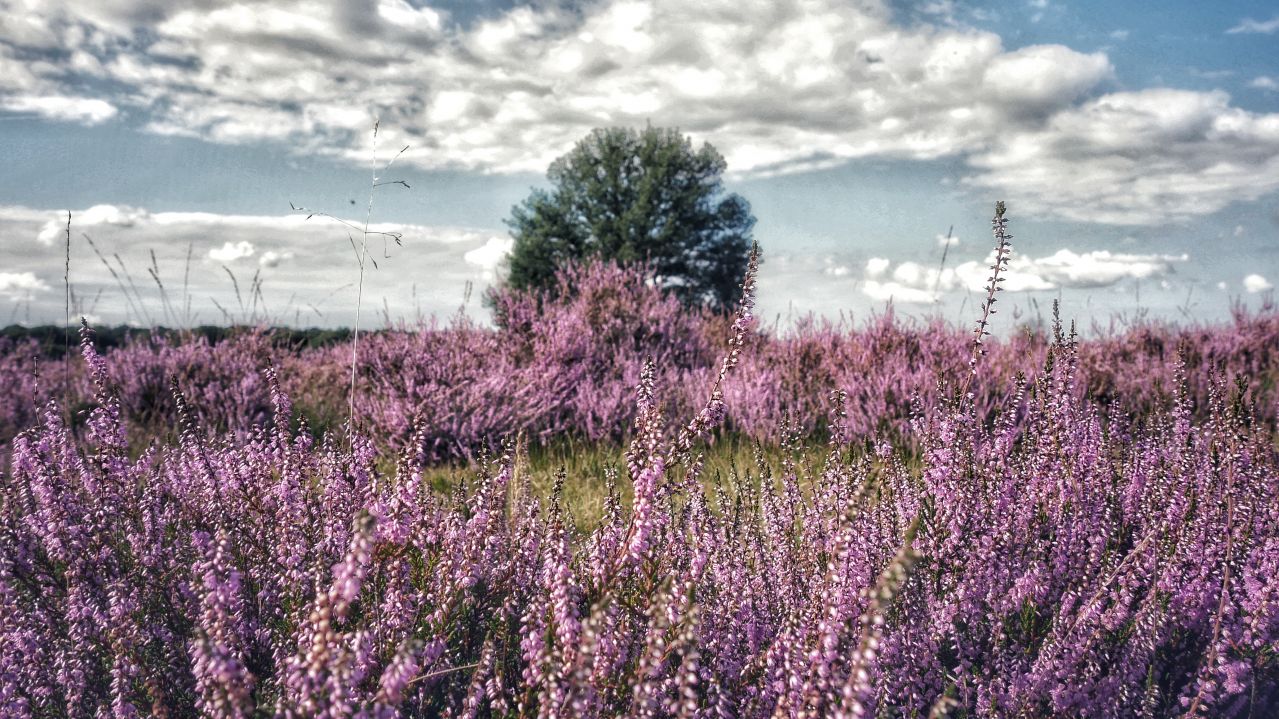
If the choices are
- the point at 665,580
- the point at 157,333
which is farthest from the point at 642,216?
the point at 665,580

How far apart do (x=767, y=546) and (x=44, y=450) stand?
286 centimetres

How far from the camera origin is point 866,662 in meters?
1.46

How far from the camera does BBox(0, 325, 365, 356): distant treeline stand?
10.5 meters

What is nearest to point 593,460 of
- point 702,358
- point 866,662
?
point 702,358

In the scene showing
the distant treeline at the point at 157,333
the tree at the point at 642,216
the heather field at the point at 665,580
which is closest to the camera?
the heather field at the point at 665,580

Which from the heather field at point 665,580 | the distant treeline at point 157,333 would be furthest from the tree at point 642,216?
the heather field at point 665,580

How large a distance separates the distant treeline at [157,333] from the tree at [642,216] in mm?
9347

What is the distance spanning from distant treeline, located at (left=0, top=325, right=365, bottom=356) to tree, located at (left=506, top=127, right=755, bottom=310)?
9.35 m

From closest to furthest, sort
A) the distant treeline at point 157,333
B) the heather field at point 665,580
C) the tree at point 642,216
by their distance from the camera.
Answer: the heather field at point 665,580
the distant treeline at point 157,333
the tree at point 642,216

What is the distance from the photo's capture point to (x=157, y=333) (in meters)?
10.1

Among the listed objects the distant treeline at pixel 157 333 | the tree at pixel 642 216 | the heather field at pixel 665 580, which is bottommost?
the heather field at pixel 665 580

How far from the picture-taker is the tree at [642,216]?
91.6 ft

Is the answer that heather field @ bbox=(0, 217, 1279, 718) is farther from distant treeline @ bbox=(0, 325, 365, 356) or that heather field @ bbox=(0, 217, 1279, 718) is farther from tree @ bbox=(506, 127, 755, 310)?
tree @ bbox=(506, 127, 755, 310)

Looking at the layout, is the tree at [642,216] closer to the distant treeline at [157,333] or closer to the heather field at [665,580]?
the distant treeline at [157,333]
